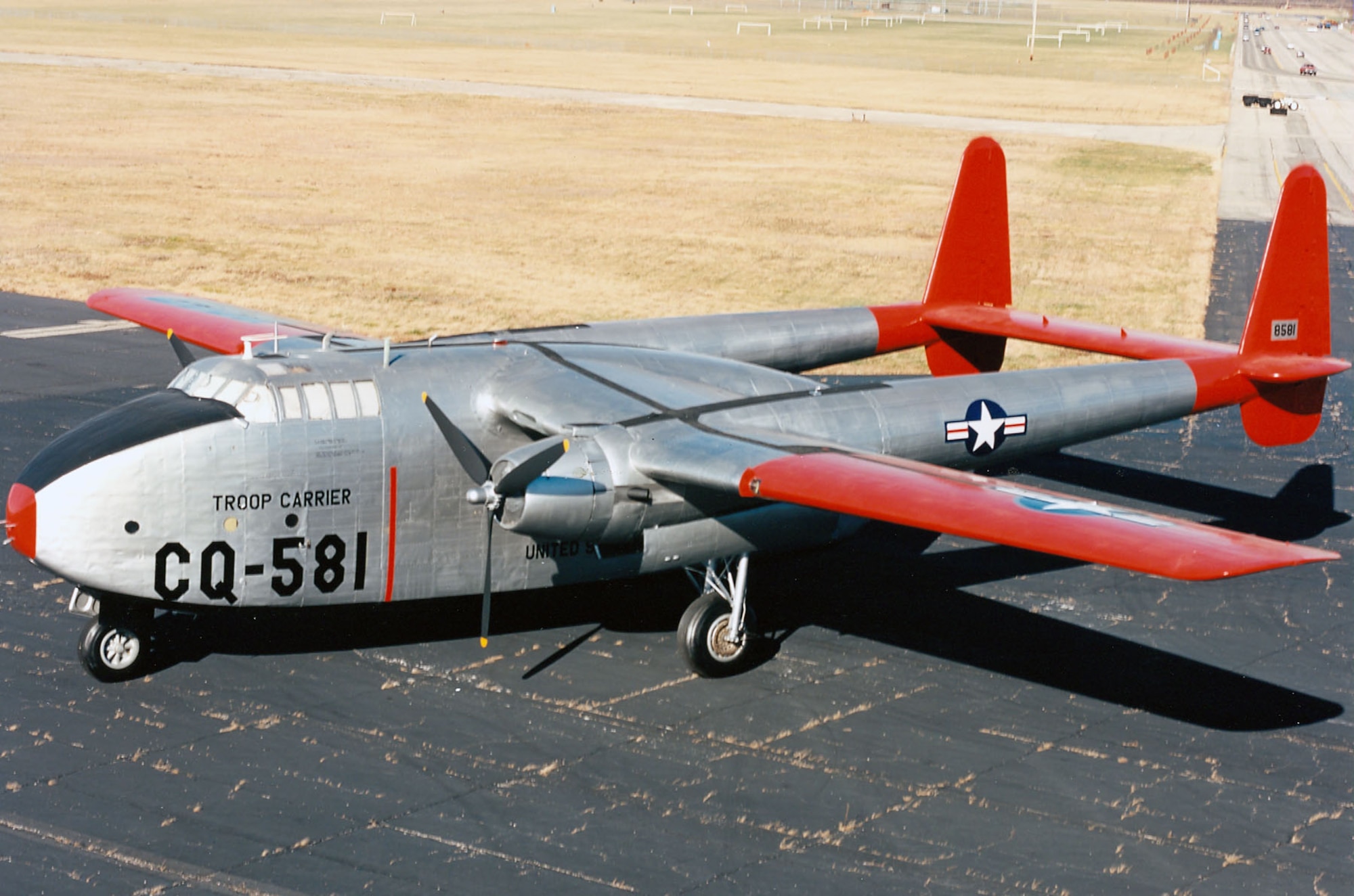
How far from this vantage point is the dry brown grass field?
42594mm

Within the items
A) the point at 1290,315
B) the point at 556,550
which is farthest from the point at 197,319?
the point at 1290,315

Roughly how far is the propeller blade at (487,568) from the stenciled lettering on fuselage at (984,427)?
678cm

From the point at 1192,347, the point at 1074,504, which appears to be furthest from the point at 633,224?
the point at 1074,504

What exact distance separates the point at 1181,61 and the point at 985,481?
16755cm

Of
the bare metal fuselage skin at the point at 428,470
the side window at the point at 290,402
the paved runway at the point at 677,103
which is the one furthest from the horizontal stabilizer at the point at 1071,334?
the paved runway at the point at 677,103

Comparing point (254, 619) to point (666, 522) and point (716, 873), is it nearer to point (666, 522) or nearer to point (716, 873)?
point (666, 522)

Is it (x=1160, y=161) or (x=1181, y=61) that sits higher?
(x=1181, y=61)

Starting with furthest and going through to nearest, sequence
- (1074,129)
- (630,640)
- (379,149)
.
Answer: (1074,129) < (379,149) < (630,640)

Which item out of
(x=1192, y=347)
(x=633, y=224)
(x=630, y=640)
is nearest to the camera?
(x=630, y=640)

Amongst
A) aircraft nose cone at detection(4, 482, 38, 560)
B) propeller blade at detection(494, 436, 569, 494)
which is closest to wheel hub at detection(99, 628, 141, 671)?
aircraft nose cone at detection(4, 482, 38, 560)

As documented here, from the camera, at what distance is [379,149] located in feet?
236

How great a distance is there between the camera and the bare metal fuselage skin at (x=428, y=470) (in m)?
16.0

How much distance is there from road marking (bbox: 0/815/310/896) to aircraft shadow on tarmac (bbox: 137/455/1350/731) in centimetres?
384

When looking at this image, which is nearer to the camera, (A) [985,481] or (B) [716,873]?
(B) [716,873]
